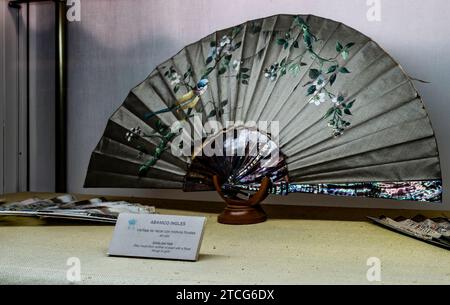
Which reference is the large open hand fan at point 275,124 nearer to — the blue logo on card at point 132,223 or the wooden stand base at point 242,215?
the wooden stand base at point 242,215

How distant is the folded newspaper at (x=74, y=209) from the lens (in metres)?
1.28

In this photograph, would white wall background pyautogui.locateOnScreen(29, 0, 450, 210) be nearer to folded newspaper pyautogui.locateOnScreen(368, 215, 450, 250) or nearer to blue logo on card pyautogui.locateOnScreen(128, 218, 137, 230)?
folded newspaper pyautogui.locateOnScreen(368, 215, 450, 250)

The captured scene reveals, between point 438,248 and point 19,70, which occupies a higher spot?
point 19,70

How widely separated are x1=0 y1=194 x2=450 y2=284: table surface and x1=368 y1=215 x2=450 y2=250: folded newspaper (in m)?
0.02

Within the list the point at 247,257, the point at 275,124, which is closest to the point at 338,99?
the point at 275,124

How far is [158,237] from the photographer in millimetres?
954

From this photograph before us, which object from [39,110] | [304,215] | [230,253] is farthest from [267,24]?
[39,110]

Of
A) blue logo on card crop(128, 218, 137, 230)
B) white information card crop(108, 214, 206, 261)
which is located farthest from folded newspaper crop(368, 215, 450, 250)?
blue logo on card crop(128, 218, 137, 230)

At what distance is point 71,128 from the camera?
1913mm

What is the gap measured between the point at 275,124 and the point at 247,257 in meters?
0.43

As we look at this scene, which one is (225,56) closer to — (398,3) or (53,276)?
(398,3)

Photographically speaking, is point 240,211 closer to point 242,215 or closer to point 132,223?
point 242,215

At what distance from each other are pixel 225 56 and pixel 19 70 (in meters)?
0.86
